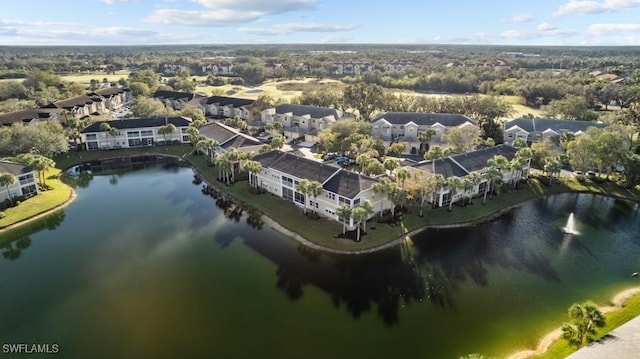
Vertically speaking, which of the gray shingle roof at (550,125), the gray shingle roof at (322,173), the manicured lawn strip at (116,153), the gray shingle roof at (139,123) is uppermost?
the gray shingle roof at (550,125)

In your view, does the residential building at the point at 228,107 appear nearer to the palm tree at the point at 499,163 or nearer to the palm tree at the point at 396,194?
the palm tree at the point at 396,194

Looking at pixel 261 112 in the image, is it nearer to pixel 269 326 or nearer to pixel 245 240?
pixel 245 240

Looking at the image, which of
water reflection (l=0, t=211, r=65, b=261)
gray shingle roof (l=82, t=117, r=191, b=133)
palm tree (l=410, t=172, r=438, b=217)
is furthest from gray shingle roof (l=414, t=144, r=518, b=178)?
gray shingle roof (l=82, t=117, r=191, b=133)

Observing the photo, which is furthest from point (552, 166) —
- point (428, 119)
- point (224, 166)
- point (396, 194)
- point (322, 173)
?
point (224, 166)

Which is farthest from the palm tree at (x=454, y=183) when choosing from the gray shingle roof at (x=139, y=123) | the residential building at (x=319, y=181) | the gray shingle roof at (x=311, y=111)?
the gray shingle roof at (x=139, y=123)

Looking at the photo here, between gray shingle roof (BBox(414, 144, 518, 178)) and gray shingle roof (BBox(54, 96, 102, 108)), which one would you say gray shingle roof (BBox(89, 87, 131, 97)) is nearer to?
gray shingle roof (BBox(54, 96, 102, 108))
